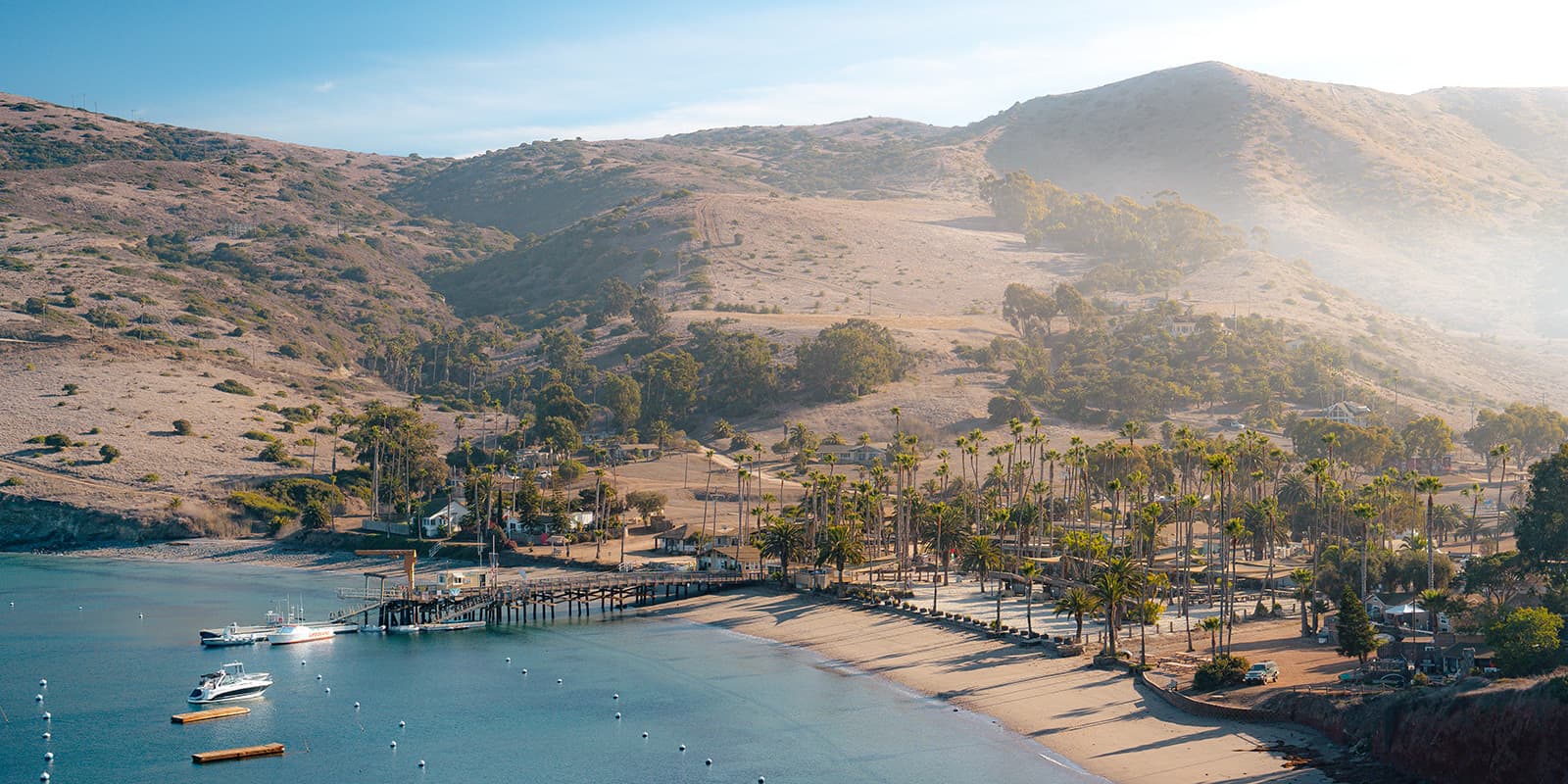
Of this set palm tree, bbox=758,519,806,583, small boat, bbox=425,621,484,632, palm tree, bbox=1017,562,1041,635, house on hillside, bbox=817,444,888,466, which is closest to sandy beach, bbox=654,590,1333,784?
palm tree, bbox=1017,562,1041,635

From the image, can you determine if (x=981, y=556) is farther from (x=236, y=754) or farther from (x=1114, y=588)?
(x=236, y=754)

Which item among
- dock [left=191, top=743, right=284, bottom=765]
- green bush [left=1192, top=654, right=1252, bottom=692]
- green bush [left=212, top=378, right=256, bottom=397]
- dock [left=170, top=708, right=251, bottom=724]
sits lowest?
dock [left=170, top=708, right=251, bottom=724]

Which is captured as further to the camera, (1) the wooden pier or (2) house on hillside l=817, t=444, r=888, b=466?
(2) house on hillside l=817, t=444, r=888, b=466

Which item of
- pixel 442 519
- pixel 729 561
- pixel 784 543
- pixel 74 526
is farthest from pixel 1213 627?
pixel 74 526

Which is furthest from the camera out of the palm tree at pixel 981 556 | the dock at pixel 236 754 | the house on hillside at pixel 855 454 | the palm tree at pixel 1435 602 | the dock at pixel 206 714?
the house on hillside at pixel 855 454

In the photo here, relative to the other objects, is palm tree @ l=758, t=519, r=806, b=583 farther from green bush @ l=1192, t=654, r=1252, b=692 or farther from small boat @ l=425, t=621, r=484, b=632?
green bush @ l=1192, t=654, r=1252, b=692

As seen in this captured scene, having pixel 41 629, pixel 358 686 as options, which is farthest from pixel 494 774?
pixel 41 629

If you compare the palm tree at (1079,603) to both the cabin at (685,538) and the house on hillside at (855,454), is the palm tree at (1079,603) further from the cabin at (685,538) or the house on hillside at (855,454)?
the house on hillside at (855,454)

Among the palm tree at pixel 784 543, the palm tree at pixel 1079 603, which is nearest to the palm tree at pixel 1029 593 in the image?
the palm tree at pixel 1079 603
